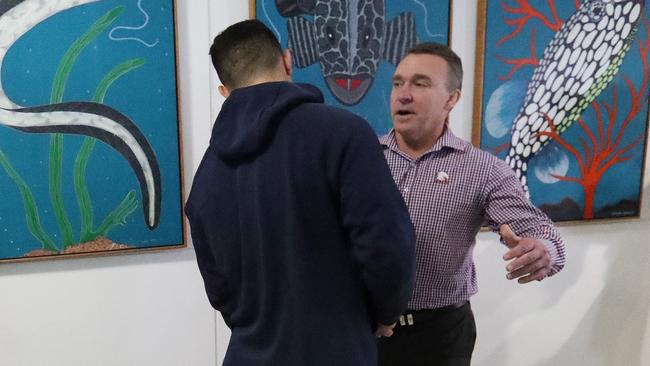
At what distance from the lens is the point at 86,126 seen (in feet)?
4.85

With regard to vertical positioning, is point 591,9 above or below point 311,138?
above

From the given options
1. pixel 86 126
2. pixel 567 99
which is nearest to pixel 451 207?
pixel 567 99

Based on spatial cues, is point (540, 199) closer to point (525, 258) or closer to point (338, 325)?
point (525, 258)

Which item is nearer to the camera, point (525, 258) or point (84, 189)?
point (525, 258)

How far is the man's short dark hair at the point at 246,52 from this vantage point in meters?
0.97

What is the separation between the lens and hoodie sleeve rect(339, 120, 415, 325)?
899 millimetres

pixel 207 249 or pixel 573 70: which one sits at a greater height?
pixel 573 70

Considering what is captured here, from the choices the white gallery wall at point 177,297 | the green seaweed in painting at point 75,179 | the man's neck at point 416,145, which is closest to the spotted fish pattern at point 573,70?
the white gallery wall at point 177,297

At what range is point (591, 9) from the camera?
6.12 ft

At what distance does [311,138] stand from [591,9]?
1.50m

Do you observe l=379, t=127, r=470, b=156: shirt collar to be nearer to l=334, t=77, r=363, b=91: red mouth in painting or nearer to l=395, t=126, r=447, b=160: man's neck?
l=395, t=126, r=447, b=160: man's neck

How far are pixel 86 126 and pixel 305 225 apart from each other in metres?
0.90

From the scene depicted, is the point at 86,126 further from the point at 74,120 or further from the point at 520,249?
the point at 520,249

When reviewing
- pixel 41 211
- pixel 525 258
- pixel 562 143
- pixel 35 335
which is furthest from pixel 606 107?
pixel 35 335
